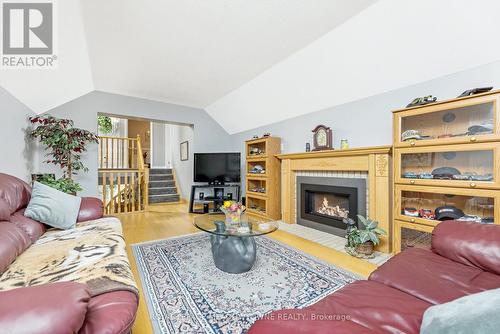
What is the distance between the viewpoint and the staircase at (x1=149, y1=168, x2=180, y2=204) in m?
5.81

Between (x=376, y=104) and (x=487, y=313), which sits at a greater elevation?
(x=376, y=104)

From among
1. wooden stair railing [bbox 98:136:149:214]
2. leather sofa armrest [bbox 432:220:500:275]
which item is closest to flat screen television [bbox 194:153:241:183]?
wooden stair railing [bbox 98:136:149:214]

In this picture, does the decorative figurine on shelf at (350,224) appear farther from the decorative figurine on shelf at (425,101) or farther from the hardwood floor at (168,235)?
the decorative figurine on shelf at (425,101)

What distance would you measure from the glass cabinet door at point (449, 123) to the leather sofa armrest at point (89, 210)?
3178 mm

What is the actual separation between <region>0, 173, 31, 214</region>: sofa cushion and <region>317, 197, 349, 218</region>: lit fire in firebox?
134 inches

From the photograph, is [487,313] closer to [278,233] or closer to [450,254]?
[450,254]

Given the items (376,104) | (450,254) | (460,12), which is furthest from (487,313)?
(376,104)

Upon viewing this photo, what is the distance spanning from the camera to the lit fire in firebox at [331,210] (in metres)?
3.10

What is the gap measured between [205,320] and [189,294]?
324 millimetres

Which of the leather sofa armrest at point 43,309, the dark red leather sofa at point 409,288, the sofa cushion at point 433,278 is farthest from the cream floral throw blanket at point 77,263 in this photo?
the sofa cushion at point 433,278

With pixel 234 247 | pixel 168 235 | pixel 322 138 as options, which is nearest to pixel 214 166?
pixel 168 235

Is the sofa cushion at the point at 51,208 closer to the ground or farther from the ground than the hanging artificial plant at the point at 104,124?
closer to the ground

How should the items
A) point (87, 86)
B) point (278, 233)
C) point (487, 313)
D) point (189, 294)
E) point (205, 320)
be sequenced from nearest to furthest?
1. point (487, 313)
2. point (205, 320)
3. point (189, 294)
4. point (278, 233)
5. point (87, 86)

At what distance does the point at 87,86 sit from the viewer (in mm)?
3574
